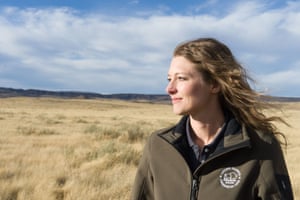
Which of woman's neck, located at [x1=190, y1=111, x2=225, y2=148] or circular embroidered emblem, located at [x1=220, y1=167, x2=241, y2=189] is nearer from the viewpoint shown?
circular embroidered emblem, located at [x1=220, y1=167, x2=241, y2=189]

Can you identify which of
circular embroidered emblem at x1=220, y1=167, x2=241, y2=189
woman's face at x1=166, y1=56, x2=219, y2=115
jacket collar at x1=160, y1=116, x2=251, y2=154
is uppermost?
woman's face at x1=166, y1=56, x2=219, y2=115

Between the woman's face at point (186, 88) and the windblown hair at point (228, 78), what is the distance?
0.11 ft

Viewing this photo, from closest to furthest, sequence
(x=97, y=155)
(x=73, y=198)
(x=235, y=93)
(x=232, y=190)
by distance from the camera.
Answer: (x=232, y=190)
(x=235, y=93)
(x=73, y=198)
(x=97, y=155)

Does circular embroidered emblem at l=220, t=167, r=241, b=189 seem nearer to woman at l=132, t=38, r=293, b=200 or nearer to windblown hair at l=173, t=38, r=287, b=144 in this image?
woman at l=132, t=38, r=293, b=200

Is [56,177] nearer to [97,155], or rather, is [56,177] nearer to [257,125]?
→ [97,155]

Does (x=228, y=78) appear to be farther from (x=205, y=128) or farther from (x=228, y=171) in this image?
(x=228, y=171)

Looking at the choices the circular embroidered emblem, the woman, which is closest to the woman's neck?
the woman

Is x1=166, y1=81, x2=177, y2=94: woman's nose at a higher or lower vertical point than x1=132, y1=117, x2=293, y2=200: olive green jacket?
higher

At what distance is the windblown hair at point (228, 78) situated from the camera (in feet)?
7.71

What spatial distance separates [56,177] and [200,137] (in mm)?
5718

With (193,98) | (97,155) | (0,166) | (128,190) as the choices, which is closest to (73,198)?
(128,190)

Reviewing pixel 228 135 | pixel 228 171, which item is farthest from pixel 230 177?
pixel 228 135

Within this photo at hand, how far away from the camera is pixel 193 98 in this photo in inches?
92.2

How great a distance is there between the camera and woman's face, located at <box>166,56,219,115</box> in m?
2.33
